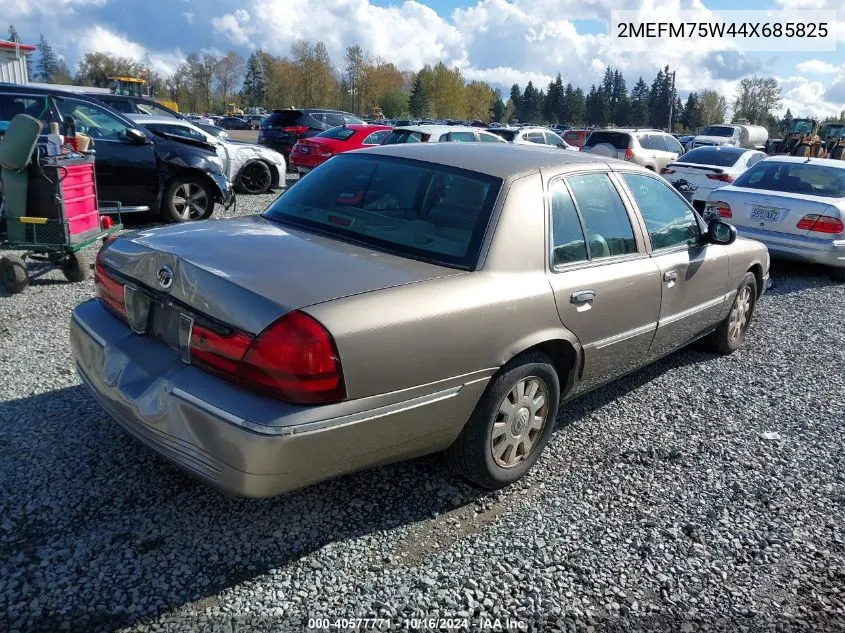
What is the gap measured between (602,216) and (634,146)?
14.8m

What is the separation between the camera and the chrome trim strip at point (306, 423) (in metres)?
2.29

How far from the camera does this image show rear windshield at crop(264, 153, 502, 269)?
308 cm

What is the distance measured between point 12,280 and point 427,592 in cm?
500

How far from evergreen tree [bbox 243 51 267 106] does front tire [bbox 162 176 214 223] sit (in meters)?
82.4

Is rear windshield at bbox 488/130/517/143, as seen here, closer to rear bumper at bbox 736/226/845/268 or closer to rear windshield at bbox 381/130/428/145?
rear windshield at bbox 381/130/428/145

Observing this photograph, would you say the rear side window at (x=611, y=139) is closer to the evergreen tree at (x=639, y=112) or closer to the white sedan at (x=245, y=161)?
the white sedan at (x=245, y=161)

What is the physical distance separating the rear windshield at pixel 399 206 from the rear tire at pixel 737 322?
302 centimetres

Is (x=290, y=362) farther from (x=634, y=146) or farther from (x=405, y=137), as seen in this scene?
(x=634, y=146)

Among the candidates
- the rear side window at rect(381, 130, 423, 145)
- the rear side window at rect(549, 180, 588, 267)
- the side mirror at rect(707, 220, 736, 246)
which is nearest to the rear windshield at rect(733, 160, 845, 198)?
the side mirror at rect(707, 220, 736, 246)

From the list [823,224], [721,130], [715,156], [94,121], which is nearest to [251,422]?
[94,121]

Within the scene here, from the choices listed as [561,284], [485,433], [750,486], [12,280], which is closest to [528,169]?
[561,284]

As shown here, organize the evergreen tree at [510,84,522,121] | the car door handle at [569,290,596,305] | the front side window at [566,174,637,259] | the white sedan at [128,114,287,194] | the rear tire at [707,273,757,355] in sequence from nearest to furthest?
the car door handle at [569,290,596,305], the front side window at [566,174,637,259], the rear tire at [707,273,757,355], the white sedan at [128,114,287,194], the evergreen tree at [510,84,522,121]

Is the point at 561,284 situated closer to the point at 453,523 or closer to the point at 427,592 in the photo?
the point at 453,523

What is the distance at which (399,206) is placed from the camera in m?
3.41
